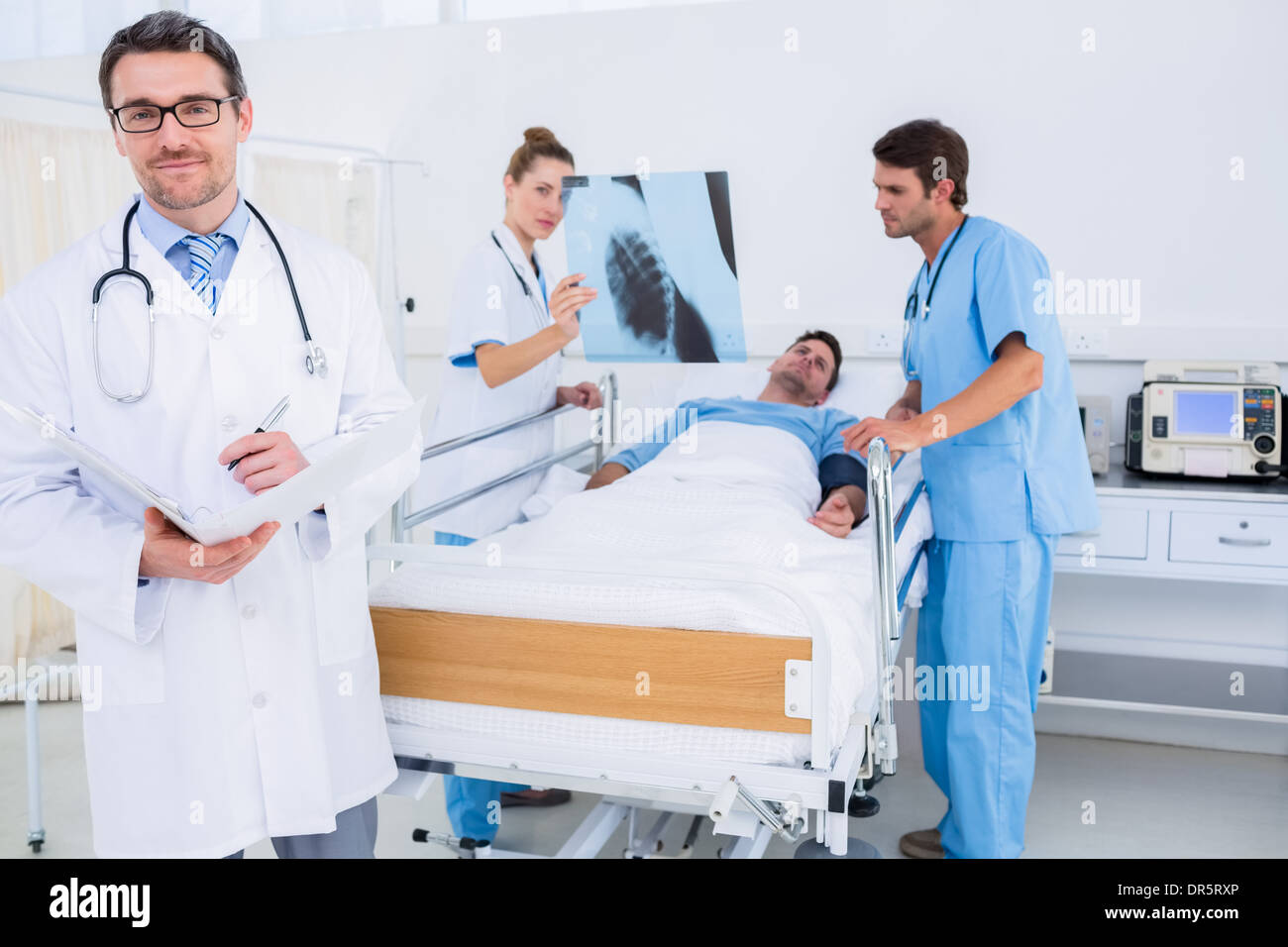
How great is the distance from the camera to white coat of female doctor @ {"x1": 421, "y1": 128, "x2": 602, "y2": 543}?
240 centimetres

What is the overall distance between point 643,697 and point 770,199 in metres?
2.26

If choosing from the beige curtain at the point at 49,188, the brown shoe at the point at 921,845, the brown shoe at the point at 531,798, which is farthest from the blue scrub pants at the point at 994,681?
the beige curtain at the point at 49,188

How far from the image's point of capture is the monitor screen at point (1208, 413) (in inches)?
106

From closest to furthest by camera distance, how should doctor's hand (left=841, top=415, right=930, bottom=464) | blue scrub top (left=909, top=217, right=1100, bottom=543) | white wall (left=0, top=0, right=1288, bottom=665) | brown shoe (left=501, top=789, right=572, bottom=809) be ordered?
doctor's hand (left=841, top=415, right=930, bottom=464)
blue scrub top (left=909, top=217, right=1100, bottom=543)
brown shoe (left=501, top=789, right=572, bottom=809)
white wall (left=0, top=0, right=1288, bottom=665)

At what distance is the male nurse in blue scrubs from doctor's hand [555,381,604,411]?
90 centimetres

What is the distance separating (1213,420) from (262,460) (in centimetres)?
248

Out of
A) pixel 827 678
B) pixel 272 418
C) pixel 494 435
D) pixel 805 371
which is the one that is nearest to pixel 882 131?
pixel 805 371

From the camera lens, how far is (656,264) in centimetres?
217

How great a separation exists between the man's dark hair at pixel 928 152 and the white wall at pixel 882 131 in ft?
3.07

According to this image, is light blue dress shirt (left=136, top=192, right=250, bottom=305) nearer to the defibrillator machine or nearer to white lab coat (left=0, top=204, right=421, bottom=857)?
white lab coat (left=0, top=204, right=421, bottom=857)

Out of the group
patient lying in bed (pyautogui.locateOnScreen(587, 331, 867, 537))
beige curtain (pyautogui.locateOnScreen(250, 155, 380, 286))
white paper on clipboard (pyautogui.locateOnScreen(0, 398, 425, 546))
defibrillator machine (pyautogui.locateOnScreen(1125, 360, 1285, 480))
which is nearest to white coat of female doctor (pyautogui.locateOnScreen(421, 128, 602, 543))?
patient lying in bed (pyautogui.locateOnScreen(587, 331, 867, 537))

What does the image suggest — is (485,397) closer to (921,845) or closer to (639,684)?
(639,684)

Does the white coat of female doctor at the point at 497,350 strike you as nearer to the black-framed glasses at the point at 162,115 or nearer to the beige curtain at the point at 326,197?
the black-framed glasses at the point at 162,115

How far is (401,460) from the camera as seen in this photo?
1.38m
